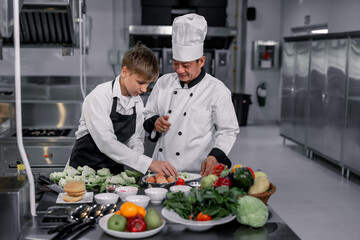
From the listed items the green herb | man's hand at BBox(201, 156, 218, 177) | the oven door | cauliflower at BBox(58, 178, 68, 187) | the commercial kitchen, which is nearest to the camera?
the green herb

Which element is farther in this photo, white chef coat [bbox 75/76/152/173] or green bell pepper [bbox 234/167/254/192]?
white chef coat [bbox 75/76/152/173]

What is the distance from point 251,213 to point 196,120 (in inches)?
45.0

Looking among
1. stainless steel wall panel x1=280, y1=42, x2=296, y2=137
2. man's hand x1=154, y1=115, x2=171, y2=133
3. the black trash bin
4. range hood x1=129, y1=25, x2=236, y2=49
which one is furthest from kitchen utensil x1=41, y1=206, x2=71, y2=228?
the black trash bin

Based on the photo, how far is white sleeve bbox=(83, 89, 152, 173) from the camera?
2354 mm

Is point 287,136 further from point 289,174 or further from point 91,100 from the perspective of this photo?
point 91,100

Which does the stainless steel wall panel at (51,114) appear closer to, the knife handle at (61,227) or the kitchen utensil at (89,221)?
the kitchen utensil at (89,221)

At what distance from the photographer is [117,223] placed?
1.63m

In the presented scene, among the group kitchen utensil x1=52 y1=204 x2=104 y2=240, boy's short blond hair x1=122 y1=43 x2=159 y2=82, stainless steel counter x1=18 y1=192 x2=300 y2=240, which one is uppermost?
boy's short blond hair x1=122 y1=43 x2=159 y2=82

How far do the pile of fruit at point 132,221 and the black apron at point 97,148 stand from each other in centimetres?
97

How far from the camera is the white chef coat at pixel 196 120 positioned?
278cm

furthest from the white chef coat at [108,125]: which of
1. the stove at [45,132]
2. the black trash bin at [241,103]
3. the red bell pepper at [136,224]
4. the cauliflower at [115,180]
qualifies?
the black trash bin at [241,103]

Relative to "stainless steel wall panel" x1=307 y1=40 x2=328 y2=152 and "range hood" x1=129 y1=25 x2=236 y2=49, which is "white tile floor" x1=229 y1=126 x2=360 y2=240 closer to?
"stainless steel wall panel" x1=307 y1=40 x2=328 y2=152

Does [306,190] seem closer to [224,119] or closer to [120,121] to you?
[224,119]

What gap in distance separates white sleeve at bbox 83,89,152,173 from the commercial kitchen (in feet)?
1.37
